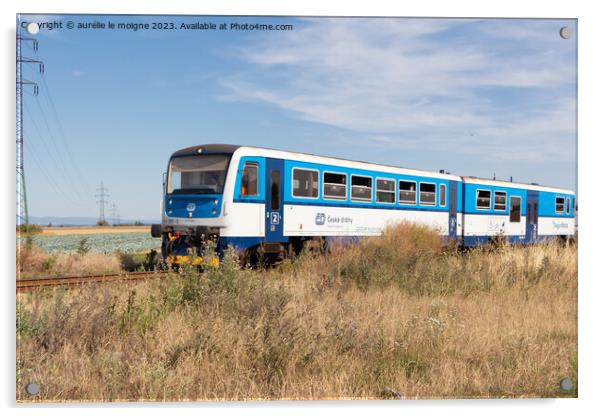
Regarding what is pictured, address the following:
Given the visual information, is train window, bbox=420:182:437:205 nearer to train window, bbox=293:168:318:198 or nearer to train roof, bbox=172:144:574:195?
train roof, bbox=172:144:574:195

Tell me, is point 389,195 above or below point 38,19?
below

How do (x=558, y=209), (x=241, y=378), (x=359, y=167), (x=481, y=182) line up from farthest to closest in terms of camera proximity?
(x=558, y=209) < (x=481, y=182) < (x=359, y=167) < (x=241, y=378)

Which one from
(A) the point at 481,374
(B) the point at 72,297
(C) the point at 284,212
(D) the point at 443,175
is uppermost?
(D) the point at 443,175

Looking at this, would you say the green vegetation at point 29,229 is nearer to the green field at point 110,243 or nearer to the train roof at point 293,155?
the green field at point 110,243

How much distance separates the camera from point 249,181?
11789mm

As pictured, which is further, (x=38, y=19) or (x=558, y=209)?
(x=558, y=209)

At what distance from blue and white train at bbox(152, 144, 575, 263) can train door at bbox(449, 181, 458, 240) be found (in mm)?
64

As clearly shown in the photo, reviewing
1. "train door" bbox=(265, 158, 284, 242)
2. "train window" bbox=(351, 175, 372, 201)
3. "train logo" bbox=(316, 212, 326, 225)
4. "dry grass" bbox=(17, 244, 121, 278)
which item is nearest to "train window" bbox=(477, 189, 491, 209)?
"train window" bbox=(351, 175, 372, 201)

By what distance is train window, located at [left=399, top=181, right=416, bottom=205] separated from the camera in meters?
15.0

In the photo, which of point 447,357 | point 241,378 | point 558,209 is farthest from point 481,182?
point 241,378

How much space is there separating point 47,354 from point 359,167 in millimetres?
9939

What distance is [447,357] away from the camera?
5.45m

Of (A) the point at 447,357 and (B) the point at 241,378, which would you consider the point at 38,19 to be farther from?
(A) the point at 447,357

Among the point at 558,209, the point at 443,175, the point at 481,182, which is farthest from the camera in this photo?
the point at 558,209
